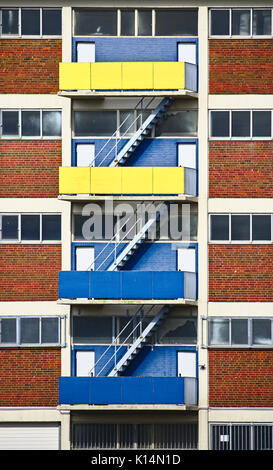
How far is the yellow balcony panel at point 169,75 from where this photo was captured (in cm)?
8406

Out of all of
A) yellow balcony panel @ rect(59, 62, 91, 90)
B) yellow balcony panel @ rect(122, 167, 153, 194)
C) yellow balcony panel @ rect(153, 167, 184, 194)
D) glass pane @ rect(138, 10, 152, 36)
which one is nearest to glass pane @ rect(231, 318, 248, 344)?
yellow balcony panel @ rect(153, 167, 184, 194)

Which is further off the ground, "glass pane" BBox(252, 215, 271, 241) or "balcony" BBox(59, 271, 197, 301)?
"glass pane" BBox(252, 215, 271, 241)

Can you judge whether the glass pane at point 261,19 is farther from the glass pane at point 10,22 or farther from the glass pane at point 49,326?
the glass pane at point 49,326

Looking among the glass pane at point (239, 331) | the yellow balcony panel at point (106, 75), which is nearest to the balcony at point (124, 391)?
the glass pane at point (239, 331)

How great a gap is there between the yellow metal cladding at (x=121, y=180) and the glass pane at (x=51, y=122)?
2.09 meters

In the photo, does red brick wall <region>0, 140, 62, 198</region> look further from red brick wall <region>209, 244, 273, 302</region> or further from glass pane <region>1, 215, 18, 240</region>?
red brick wall <region>209, 244, 273, 302</region>

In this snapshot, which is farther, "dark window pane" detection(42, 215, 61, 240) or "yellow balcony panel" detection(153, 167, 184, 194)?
"dark window pane" detection(42, 215, 61, 240)

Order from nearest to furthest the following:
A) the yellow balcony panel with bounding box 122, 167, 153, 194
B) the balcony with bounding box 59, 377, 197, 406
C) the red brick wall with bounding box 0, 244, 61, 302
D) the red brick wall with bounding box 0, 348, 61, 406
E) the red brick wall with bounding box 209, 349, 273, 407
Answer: the balcony with bounding box 59, 377, 197, 406, the yellow balcony panel with bounding box 122, 167, 153, 194, the red brick wall with bounding box 209, 349, 273, 407, the red brick wall with bounding box 0, 348, 61, 406, the red brick wall with bounding box 0, 244, 61, 302

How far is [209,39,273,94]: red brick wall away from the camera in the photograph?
8488cm

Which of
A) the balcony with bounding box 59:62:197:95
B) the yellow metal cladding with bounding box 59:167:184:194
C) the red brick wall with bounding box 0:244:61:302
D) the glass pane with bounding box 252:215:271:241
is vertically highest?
the balcony with bounding box 59:62:197:95

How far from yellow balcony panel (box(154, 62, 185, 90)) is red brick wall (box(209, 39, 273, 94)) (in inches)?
60.7

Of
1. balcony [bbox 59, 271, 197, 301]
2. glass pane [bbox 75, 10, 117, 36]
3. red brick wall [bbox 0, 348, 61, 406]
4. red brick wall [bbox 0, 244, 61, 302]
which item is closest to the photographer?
balcony [bbox 59, 271, 197, 301]

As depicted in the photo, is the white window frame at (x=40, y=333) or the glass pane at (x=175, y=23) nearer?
the white window frame at (x=40, y=333)
